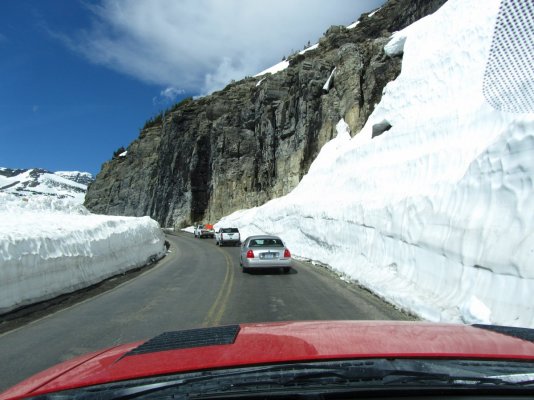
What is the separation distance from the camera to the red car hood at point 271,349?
235 cm

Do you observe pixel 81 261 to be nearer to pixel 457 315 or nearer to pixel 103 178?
pixel 457 315

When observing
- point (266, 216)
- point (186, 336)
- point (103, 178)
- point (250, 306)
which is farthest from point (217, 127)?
point (186, 336)

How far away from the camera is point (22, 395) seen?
2.23 metres

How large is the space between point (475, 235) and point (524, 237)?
5.19ft

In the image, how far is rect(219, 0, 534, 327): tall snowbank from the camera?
879 cm

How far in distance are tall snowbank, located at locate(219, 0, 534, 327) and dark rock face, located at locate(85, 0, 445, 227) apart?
10.2m

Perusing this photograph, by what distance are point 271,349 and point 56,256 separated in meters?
11.8

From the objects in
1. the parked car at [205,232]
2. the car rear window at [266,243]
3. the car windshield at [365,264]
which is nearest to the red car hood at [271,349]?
the car windshield at [365,264]

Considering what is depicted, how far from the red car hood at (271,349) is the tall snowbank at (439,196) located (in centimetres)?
511

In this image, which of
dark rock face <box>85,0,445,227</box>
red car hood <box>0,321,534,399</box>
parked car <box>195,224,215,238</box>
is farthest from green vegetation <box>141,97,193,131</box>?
red car hood <box>0,321,534,399</box>

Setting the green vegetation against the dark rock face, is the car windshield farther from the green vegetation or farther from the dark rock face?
the green vegetation

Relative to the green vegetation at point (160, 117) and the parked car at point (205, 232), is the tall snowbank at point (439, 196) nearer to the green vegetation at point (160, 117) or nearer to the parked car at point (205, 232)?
the parked car at point (205, 232)

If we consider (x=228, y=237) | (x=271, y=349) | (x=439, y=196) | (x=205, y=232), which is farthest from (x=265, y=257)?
(x=205, y=232)

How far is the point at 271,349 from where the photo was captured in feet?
8.43
